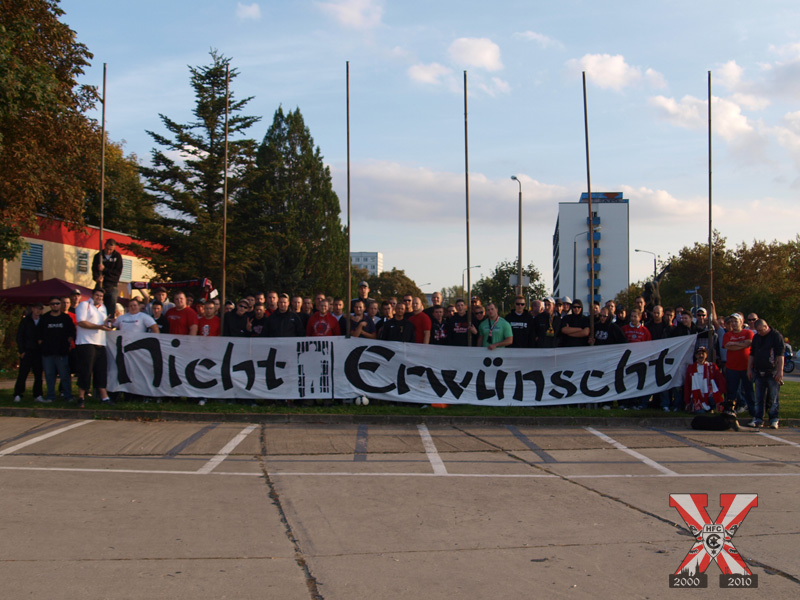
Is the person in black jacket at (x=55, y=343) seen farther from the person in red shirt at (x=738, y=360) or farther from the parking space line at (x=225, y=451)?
the person in red shirt at (x=738, y=360)

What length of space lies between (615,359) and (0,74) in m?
15.1

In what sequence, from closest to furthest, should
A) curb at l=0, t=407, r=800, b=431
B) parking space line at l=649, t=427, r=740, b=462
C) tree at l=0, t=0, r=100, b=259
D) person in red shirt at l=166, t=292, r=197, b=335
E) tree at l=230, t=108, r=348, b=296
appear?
1. parking space line at l=649, t=427, r=740, b=462
2. curb at l=0, t=407, r=800, b=431
3. person in red shirt at l=166, t=292, r=197, b=335
4. tree at l=0, t=0, r=100, b=259
5. tree at l=230, t=108, r=348, b=296

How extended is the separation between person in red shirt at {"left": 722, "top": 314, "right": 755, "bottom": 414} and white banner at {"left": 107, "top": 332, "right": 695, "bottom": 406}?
1013 mm

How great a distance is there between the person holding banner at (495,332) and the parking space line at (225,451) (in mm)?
4552

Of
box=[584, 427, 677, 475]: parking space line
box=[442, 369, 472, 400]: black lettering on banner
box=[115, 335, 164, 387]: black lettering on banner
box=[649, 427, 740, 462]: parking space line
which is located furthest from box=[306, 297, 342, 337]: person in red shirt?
box=[649, 427, 740, 462]: parking space line

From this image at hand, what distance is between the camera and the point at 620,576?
4723 mm

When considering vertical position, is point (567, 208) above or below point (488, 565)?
above

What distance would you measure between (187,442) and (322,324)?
13.5 ft

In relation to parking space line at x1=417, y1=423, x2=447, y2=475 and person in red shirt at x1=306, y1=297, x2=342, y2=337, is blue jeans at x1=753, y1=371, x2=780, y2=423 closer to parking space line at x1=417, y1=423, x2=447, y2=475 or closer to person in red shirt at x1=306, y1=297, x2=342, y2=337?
parking space line at x1=417, y1=423, x2=447, y2=475

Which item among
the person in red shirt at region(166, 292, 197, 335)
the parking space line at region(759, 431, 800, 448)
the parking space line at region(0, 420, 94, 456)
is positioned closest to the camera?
the parking space line at region(0, 420, 94, 456)

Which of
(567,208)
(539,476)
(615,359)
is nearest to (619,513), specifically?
(539,476)

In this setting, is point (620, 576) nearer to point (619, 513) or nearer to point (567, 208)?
point (619, 513)

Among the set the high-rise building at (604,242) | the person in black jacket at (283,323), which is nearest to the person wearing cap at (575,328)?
the person in black jacket at (283,323)

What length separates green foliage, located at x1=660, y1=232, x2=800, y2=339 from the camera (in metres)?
44.6
